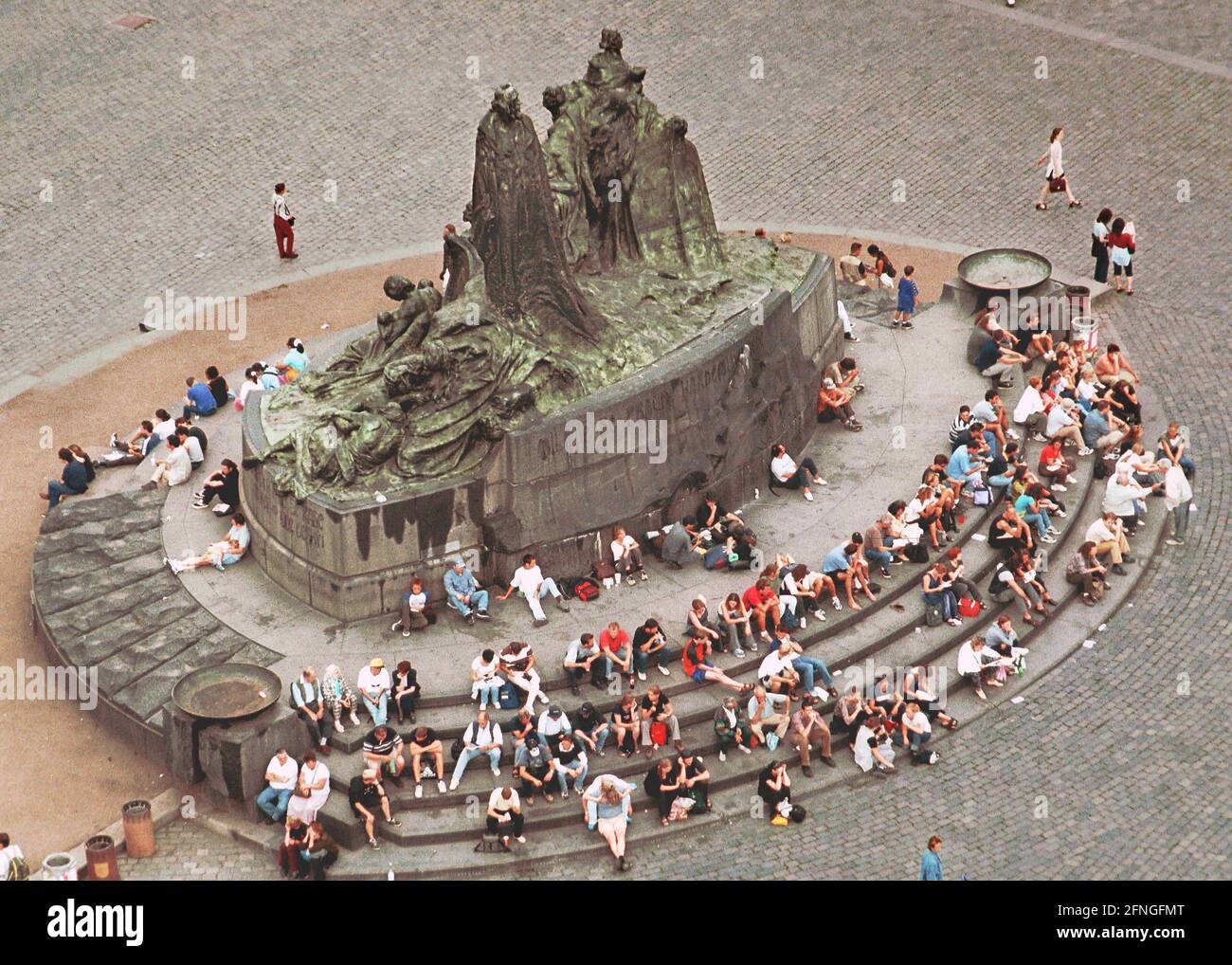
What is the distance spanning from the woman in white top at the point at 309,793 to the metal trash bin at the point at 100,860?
2.08 metres

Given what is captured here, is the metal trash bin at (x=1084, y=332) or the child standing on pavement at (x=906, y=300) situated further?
the child standing on pavement at (x=906, y=300)

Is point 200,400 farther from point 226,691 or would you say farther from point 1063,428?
point 1063,428

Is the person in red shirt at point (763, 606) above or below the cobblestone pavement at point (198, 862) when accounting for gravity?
above

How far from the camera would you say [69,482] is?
33312 millimetres

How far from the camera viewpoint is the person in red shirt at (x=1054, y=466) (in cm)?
3350

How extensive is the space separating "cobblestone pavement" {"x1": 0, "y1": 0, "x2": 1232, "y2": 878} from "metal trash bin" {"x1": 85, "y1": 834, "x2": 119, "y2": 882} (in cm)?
1352

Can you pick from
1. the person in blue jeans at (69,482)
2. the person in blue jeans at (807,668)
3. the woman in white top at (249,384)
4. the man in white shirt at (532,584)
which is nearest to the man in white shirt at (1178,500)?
the person in blue jeans at (807,668)

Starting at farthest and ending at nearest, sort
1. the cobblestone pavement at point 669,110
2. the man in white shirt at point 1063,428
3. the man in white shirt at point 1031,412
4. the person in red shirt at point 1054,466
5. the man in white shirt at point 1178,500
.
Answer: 1. the cobblestone pavement at point 669,110
2. the man in white shirt at point 1031,412
3. the man in white shirt at point 1063,428
4. the person in red shirt at point 1054,466
5. the man in white shirt at point 1178,500

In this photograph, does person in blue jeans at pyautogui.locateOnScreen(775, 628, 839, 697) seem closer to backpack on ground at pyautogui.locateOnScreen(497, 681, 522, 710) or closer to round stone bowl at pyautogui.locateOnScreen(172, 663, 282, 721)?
backpack on ground at pyautogui.locateOnScreen(497, 681, 522, 710)

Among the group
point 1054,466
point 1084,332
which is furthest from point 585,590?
point 1084,332

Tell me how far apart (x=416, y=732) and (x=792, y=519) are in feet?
24.2

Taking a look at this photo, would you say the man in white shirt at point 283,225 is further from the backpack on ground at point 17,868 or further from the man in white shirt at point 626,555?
→ the backpack on ground at point 17,868

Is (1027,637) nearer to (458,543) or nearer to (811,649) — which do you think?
(811,649)

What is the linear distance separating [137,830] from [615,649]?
619 cm
